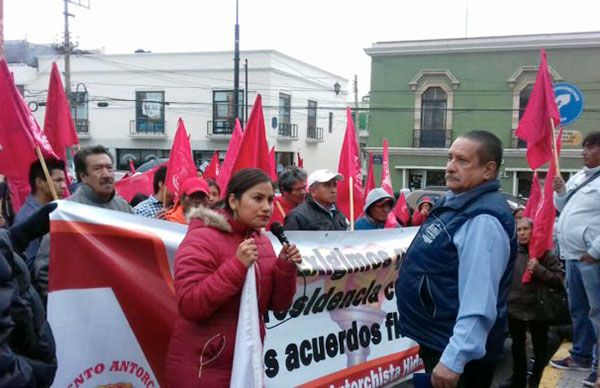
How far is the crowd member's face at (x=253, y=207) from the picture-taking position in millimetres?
2691

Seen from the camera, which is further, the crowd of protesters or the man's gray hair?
the man's gray hair

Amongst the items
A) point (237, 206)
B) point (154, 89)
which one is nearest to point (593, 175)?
point (237, 206)

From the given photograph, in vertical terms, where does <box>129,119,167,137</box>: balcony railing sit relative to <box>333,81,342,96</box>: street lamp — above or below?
below

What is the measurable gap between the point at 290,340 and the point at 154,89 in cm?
3445

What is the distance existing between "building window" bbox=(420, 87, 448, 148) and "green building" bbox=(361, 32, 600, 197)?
0.05 metres

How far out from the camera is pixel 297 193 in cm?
591

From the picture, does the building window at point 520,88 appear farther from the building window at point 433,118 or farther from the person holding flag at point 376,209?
the person holding flag at point 376,209

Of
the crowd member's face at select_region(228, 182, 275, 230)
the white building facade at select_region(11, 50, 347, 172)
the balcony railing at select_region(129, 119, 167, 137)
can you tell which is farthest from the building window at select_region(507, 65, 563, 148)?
the crowd member's face at select_region(228, 182, 275, 230)

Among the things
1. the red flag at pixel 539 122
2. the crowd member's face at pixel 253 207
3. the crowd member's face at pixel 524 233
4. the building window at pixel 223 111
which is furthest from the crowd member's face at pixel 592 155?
the building window at pixel 223 111

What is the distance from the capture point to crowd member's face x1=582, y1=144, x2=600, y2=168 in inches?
191

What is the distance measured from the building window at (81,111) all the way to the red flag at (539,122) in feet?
116

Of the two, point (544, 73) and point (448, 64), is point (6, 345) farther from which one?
point (448, 64)

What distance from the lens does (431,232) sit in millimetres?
2682

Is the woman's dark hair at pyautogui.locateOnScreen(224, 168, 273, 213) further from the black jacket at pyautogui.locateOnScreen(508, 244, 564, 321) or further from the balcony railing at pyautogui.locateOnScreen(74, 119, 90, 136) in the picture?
the balcony railing at pyautogui.locateOnScreen(74, 119, 90, 136)
